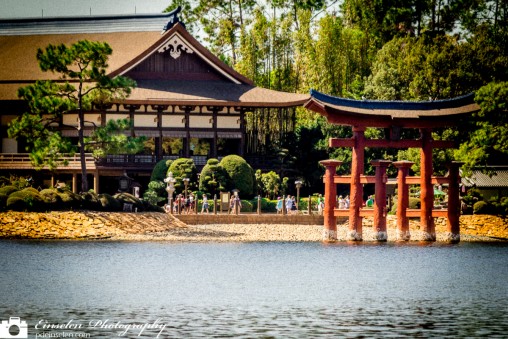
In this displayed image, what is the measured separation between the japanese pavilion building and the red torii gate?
48.7ft

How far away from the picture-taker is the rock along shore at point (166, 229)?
5575 cm

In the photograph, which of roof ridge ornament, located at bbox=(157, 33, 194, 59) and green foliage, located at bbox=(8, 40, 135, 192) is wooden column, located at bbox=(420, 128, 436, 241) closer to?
green foliage, located at bbox=(8, 40, 135, 192)

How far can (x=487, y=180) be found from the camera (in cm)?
6438

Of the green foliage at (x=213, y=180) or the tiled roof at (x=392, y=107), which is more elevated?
the tiled roof at (x=392, y=107)

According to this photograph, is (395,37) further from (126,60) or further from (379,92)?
(126,60)

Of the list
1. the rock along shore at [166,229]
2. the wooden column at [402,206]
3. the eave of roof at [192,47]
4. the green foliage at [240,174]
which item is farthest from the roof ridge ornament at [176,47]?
the wooden column at [402,206]

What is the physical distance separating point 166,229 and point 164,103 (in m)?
11.5

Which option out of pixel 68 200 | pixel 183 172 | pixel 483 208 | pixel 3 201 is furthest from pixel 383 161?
pixel 3 201

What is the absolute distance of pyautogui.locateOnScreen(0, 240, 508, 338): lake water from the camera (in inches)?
1262

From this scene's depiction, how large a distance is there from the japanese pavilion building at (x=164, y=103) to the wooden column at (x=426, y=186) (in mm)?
15030

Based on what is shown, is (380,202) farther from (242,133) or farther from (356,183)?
(242,133)

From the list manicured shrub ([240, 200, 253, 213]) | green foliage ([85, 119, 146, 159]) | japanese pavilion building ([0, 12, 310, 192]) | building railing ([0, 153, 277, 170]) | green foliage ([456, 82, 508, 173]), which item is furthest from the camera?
japanese pavilion building ([0, 12, 310, 192])

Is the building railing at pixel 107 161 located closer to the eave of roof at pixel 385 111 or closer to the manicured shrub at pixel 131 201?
the manicured shrub at pixel 131 201

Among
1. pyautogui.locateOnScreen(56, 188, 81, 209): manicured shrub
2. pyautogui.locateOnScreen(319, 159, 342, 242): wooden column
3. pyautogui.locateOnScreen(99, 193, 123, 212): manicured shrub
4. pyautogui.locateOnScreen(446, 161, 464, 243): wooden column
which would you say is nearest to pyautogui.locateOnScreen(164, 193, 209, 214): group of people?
pyautogui.locateOnScreen(99, 193, 123, 212): manicured shrub
